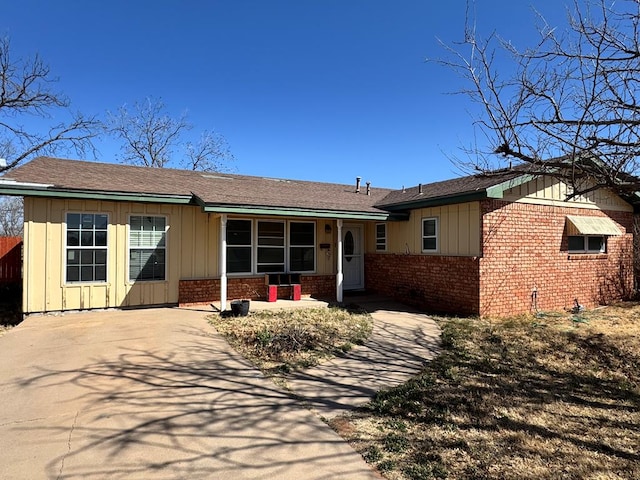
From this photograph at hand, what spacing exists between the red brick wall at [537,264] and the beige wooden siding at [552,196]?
0.17m

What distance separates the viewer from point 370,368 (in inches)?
210

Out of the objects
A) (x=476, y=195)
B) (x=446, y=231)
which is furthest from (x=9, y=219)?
(x=476, y=195)

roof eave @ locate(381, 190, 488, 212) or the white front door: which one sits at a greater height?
roof eave @ locate(381, 190, 488, 212)

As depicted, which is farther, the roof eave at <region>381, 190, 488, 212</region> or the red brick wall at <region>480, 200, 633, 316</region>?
the red brick wall at <region>480, 200, 633, 316</region>

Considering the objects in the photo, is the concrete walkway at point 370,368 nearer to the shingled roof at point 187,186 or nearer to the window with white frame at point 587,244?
the shingled roof at point 187,186

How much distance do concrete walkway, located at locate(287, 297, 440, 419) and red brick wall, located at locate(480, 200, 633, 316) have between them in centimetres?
219

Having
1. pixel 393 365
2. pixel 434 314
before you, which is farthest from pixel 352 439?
pixel 434 314

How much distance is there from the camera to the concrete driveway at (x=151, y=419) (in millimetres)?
2789

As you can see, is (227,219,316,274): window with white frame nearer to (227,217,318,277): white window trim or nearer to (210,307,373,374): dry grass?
(227,217,318,277): white window trim

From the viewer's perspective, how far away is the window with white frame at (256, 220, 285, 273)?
10742mm

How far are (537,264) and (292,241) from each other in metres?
6.84

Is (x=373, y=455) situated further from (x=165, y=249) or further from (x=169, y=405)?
(x=165, y=249)

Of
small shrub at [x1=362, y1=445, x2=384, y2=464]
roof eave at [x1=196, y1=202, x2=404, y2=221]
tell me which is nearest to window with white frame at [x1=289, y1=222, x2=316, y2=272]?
roof eave at [x1=196, y1=202, x2=404, y2=221]

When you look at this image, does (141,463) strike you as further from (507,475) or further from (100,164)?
(100,164)
